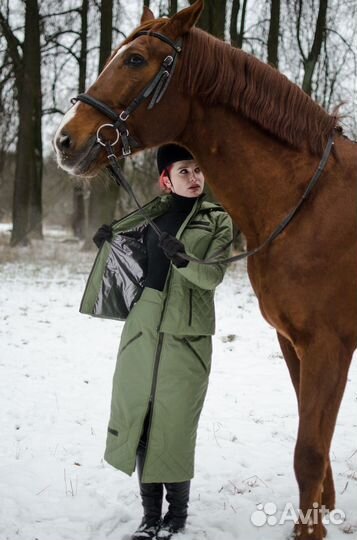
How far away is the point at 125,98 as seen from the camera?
6.90 ft

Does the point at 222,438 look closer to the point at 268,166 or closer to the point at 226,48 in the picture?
the point at 268,166

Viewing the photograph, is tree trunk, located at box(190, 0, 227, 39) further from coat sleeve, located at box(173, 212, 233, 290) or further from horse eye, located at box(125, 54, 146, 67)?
horse eye, located at box(125, 54, 146, 67)

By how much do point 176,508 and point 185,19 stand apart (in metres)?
2.36

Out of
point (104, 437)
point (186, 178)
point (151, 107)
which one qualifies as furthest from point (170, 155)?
point (104, 437)

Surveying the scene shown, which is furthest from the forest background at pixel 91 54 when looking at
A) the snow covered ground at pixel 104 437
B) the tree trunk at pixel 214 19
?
the snow covered ground at pixel 104 437

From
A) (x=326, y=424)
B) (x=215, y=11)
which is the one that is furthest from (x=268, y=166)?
(x=215, y=11)

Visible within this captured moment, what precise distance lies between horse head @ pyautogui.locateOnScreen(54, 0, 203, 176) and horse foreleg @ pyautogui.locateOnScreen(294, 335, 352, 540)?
1.22m

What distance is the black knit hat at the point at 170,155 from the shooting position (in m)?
2.46

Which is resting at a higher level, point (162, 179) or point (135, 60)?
point (135, 60)

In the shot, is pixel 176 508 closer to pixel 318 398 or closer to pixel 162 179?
pixel 318 398

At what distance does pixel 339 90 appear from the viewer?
1295cm

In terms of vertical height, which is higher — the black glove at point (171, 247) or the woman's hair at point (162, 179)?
the woman's hair at point (162, 179)

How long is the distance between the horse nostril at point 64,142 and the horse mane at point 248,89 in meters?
0.55

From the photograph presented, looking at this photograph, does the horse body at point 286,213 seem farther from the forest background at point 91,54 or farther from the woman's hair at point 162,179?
the forest background at point 91,54
